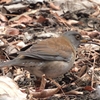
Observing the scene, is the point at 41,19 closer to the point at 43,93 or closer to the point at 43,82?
the point at 43,82

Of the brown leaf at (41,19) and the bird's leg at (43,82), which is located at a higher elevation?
the brown leaf at (41,19)

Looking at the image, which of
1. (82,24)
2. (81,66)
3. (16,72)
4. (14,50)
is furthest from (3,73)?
(82,24)

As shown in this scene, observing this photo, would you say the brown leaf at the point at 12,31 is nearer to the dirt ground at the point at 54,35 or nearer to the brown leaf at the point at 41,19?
the dirt ground at the point at 54,35

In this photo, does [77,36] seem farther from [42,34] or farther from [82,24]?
[82,24]

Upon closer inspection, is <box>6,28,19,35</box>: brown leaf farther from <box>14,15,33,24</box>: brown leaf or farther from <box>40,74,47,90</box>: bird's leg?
<box>40,74,47,90</box>: bird's leg

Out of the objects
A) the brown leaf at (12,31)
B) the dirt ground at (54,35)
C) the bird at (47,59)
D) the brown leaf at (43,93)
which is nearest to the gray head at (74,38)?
the dirt ground at (54,35)

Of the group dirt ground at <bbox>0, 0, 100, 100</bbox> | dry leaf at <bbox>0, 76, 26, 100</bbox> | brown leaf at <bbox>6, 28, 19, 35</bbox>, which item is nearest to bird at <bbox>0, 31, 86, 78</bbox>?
dirt ground at <bbox>0, 0, 100, 100</bbox>

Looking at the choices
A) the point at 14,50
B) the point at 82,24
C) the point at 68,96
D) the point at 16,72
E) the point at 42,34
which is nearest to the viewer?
the point at 68,96

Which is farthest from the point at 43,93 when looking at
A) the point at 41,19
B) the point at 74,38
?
the point at 41,19
